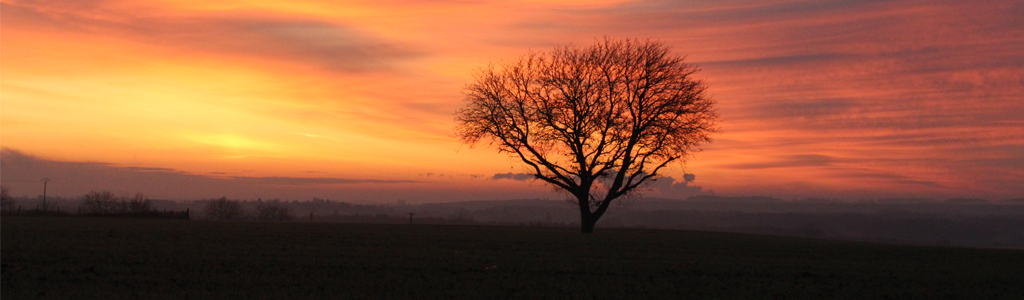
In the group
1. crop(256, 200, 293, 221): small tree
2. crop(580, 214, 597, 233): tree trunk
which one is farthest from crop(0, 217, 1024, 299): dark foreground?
crop(256, 200, 293, 221): small tree

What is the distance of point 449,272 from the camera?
1786 cm

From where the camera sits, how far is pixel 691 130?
44.4 meters

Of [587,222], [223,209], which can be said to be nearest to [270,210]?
[223,209]

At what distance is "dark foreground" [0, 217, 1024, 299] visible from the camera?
1481 cm

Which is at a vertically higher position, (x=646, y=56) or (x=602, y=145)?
(x=646, y=56)

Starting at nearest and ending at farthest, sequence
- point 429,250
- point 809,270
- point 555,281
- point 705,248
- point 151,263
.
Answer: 1. point 555,281
2. point 151,263
3. point 809,270
4. point 429,250
5. point 705,248

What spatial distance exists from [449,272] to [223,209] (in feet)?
462

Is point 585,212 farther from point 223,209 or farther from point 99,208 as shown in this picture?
point 223,209

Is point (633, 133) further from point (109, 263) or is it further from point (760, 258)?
point (109, 263)

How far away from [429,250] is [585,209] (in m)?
23.6

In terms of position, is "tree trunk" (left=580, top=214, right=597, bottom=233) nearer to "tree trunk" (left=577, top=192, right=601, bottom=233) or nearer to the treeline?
"tree trunk" (left=577, top=192, right=601, bottom=233)

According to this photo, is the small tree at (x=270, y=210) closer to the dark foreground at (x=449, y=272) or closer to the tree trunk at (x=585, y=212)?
the tree trunk at (x=585, y=212)

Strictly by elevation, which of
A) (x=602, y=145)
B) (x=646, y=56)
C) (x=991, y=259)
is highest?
(x=646, y=56)

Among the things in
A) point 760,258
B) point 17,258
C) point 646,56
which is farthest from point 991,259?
point 17,258
